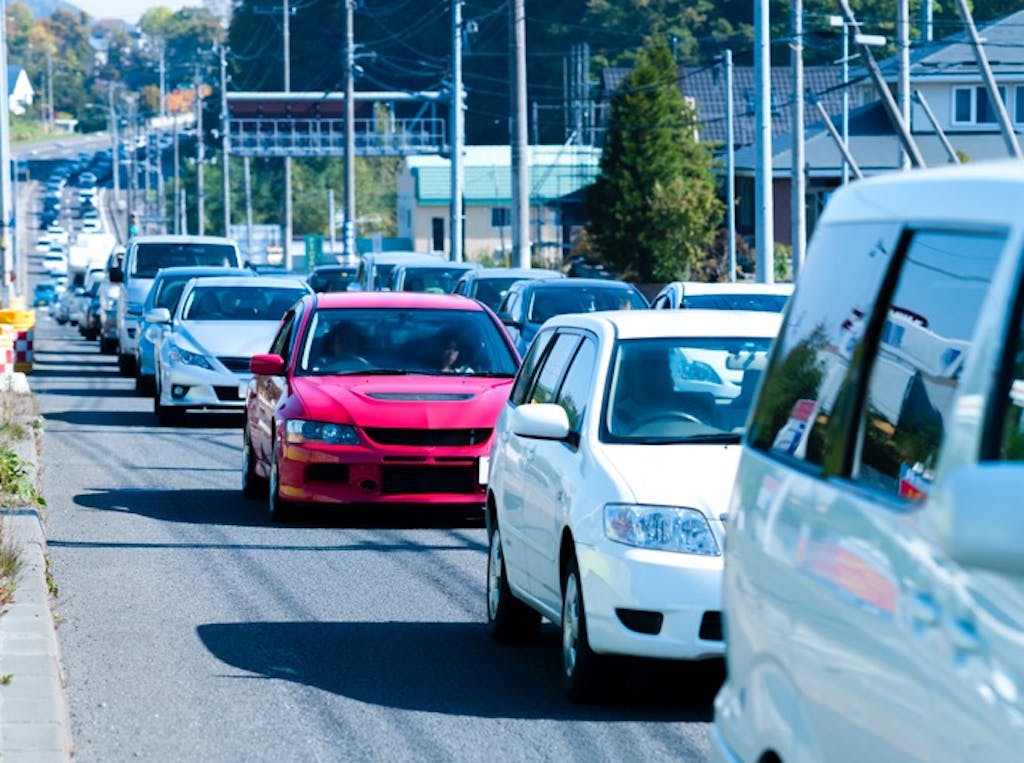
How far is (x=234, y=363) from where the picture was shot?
78.4 feet

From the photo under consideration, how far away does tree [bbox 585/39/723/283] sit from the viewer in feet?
220

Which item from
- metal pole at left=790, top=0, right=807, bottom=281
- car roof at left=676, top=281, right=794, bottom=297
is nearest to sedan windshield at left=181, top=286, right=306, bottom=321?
car roof at left=676, top=281, right=794, bottom=297

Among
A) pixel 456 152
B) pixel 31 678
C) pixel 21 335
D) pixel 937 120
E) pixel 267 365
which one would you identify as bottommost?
pixel 21 335

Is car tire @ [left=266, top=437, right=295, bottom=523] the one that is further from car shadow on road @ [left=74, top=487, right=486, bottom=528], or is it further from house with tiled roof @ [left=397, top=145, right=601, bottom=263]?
house with tiled roof @ [left=397, top=145, right=601, bottom=263]

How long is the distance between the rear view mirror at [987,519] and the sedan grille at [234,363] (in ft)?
69.0

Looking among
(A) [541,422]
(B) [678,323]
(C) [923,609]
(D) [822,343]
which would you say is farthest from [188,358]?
Answer: (C) [923,609]

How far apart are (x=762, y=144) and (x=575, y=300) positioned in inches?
355

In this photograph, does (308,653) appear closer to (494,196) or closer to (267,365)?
(267,365)

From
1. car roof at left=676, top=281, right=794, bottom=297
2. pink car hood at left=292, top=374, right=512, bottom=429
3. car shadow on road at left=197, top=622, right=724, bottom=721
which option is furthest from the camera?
car roof at left=676, top=281, right=794, bottom=297

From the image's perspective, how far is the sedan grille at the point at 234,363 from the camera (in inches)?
940

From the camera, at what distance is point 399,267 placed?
34000 mm

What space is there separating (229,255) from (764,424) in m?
30.1

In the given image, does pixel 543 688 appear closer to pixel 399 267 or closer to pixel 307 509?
pixel 307 509

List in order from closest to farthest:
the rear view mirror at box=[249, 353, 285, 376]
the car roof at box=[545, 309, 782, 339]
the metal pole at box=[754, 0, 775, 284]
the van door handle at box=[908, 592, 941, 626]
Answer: the van door handle at box=[908, 592, 941, 626]
the car roof at box=[545, 309, 782, 339]
the rear view mirror at box=[249, 353, 285, 376]
the metal pole at box=[754, 0, 775, 284]
